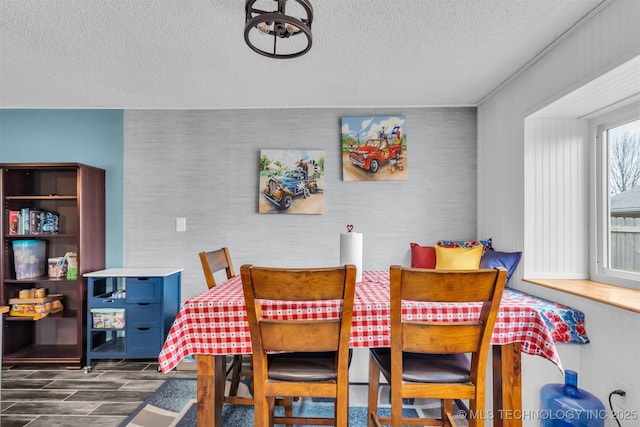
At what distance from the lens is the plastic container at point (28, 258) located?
2918mm

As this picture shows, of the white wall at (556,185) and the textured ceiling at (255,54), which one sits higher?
the textured ceiling at (255,54)

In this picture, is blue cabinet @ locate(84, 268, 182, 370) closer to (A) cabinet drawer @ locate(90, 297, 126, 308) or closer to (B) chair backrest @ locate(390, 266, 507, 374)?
(A) cabinet drawer @ locate(90, 297, 126, 308)

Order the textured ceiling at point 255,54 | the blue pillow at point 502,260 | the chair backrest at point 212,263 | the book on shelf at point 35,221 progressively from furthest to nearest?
the book on shelf at point 35,221 → the blue pillow at point 502,260 → the chair backrest at point 212,263 → the textured ceiling at point 255,54

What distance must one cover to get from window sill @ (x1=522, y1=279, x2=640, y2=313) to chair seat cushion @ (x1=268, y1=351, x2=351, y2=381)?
1.44m

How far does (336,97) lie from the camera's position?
304 cm

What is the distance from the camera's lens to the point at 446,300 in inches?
46.2

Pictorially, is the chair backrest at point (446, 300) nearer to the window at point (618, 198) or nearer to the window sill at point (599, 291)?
the window sill at point (599, 291)

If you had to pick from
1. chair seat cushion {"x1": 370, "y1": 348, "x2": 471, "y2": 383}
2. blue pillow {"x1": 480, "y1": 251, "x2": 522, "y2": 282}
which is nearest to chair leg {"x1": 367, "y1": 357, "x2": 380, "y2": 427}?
chair seat cushion {"x1": 370, "y1": 348, "x2": 471, "y2": 383}

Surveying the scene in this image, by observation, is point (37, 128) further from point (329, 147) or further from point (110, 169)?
point (329, 147)

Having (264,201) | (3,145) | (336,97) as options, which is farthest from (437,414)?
(3,145)

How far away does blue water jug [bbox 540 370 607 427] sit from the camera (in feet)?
5.26

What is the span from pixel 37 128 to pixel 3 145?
38 centimetres

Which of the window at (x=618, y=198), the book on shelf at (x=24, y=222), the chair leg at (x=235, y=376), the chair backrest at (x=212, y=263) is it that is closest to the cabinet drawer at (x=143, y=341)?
the chair leg at (x=235, y=376)

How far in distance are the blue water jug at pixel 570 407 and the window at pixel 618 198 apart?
774 mm
